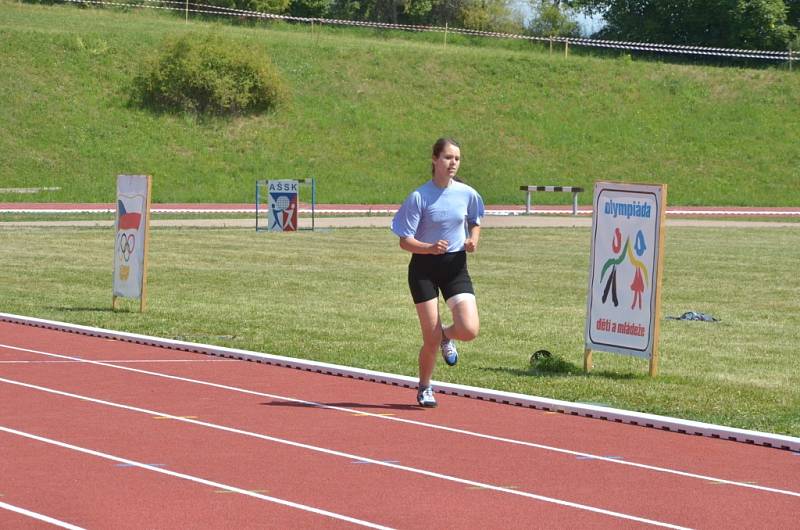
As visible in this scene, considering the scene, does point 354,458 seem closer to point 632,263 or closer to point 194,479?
point 194,479

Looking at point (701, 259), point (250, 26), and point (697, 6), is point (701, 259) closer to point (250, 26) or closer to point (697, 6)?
point (250, 26)

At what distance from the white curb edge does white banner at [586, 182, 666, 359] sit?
5.26 feet

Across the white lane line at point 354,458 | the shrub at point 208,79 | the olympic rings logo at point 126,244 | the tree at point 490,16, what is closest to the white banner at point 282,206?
the olympic rings logo at point 126,244

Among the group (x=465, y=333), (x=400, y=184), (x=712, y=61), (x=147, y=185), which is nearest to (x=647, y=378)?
(x=465, y=333)

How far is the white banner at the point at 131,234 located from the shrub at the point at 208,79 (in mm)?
41348

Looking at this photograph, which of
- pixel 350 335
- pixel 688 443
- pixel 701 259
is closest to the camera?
pixel 688 443

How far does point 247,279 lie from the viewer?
21.8m

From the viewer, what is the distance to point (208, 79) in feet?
191

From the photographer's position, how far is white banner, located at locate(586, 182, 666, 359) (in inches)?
478

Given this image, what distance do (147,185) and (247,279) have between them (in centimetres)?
542

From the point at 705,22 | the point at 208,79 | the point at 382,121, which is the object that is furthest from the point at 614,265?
the point at 705,22

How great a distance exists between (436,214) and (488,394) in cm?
177

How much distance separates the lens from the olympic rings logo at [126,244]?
55.9 feet

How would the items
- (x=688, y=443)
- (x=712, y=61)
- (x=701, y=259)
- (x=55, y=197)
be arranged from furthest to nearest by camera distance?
(x=712, y=61)
(x=55, y=197)
(x=701, y=259)
(x=688, y=443)
